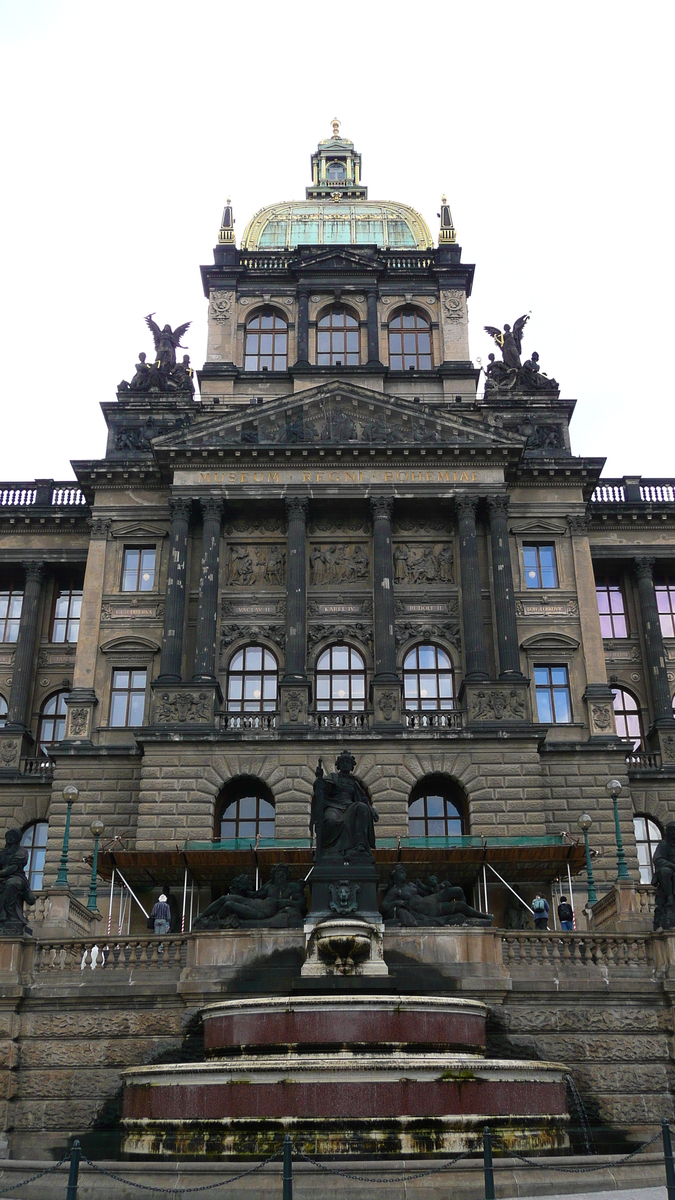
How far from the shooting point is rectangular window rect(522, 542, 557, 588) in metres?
44.6

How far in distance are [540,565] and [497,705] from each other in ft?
24.8

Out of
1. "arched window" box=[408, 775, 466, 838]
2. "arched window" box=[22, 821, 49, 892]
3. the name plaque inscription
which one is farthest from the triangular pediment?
"arched window" box=[22, 821, 49, 892]

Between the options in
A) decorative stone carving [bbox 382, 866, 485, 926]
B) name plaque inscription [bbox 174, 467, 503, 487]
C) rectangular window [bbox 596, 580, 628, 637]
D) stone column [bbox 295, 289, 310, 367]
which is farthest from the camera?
stone column [bbox 295, 289, 310, 367]

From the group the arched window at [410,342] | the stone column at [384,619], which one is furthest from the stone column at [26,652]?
the arched window at [410,342]

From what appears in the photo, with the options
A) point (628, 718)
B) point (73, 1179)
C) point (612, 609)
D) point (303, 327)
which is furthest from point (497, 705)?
point (73, 1179)

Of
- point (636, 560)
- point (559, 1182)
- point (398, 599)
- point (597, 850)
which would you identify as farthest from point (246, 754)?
point (559, 1182)

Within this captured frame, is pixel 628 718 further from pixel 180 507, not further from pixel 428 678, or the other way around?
pixel 180 507

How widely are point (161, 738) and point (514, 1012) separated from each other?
17903 millimetres

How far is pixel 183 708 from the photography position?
130 ft

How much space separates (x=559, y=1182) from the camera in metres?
16.0

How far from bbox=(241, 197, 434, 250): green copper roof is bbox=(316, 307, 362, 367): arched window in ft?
16.9

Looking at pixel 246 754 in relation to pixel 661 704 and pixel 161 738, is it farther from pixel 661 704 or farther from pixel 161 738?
pixel 661 704

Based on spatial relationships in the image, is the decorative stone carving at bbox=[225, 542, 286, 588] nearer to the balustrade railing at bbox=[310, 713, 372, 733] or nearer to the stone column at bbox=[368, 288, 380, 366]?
the balustrade railing at bbox=[310, 713, 372, 733]

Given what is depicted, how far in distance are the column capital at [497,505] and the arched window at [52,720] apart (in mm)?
18085
